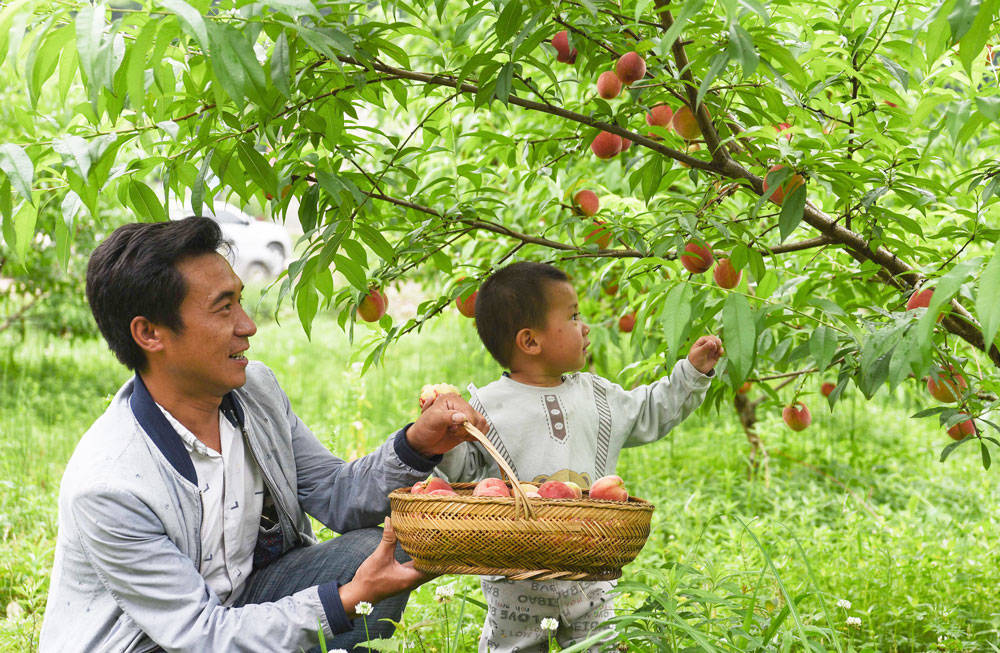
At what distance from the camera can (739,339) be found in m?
1.23

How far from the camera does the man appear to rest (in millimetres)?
1441

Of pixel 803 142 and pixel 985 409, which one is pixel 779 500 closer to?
pixel 985 409

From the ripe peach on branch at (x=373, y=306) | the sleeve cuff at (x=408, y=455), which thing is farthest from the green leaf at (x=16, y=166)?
the ripe peach on branch at (x=373, y=306)

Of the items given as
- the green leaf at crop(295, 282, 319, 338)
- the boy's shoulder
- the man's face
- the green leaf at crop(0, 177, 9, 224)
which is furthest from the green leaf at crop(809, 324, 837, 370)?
the green leaf at crop(0, 177, 9, 224)

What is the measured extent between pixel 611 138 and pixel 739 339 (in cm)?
76

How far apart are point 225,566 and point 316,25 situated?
933 millimetres

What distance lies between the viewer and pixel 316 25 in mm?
1276

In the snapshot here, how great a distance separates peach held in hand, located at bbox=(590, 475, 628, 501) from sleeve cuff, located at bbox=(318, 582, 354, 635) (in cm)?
44

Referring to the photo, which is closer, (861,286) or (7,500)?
(861,286)

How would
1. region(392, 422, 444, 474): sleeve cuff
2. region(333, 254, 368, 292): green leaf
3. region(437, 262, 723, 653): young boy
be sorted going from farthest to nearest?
1. region(437, 262, 723, 653): young boy
2. region(392, 422, 444, 474): sleeve cuff
3. region(333, 254, 368, 292): green leaf

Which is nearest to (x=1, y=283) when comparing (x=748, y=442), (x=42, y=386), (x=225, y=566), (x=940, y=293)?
(x=42, y=386)

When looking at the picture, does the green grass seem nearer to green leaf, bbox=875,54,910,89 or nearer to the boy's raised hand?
the boy's raised hand

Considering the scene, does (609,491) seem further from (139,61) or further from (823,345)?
(139,61)

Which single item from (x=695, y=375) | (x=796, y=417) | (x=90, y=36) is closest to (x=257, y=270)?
(x=796, y=417)
